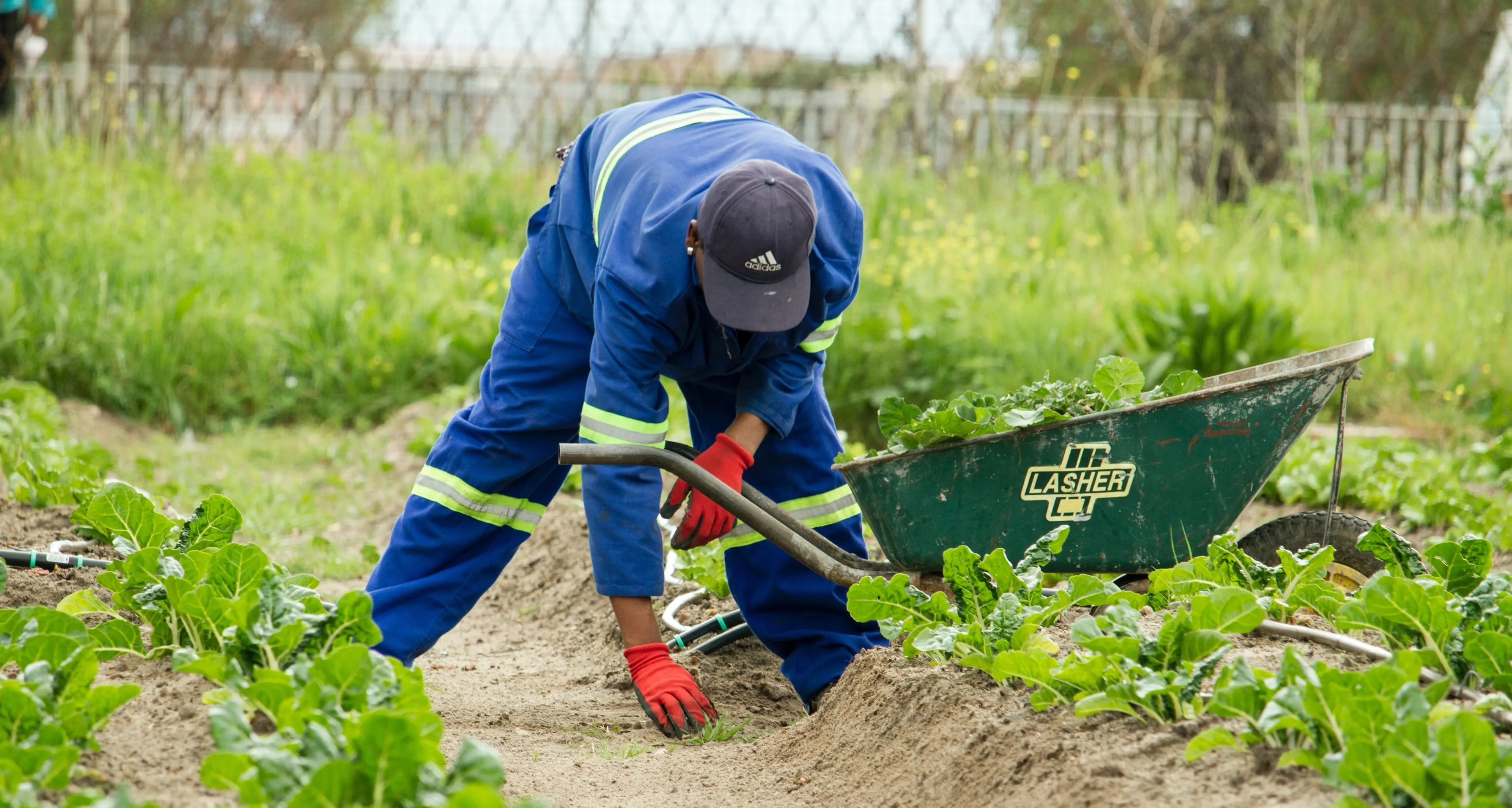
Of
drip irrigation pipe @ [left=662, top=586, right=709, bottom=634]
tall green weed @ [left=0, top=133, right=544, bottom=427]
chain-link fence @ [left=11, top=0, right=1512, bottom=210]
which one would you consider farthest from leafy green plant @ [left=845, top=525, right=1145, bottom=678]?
chain-link fence @ [left=11, top=0, right=1512, bottom=210]

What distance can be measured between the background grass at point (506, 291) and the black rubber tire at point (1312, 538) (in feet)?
8.75

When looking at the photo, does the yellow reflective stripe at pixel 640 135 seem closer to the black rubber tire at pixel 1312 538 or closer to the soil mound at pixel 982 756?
the soil mound at pixel 982 756

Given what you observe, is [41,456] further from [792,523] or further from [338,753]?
[338,753]

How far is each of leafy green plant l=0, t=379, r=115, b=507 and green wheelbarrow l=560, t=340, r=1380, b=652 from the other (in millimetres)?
1973

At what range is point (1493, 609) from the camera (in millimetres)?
1989

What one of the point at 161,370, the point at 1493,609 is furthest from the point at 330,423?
the point at 1493,609

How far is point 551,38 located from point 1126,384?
24.2 feet

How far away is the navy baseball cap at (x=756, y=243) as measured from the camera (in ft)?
7.68

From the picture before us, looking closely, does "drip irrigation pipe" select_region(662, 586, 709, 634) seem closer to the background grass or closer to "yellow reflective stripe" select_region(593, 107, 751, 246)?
"yellow reflective stripe" select_region(593, 107, 751, 246)

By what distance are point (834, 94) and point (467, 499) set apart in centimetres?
719

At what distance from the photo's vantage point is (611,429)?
100 inches

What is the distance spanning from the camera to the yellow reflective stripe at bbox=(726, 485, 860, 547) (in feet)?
10.2

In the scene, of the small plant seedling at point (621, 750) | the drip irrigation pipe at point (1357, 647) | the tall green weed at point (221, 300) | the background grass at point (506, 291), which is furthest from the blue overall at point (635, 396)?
the tall green weed at point (221, 300)

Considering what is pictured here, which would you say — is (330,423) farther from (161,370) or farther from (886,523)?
(886,523)
